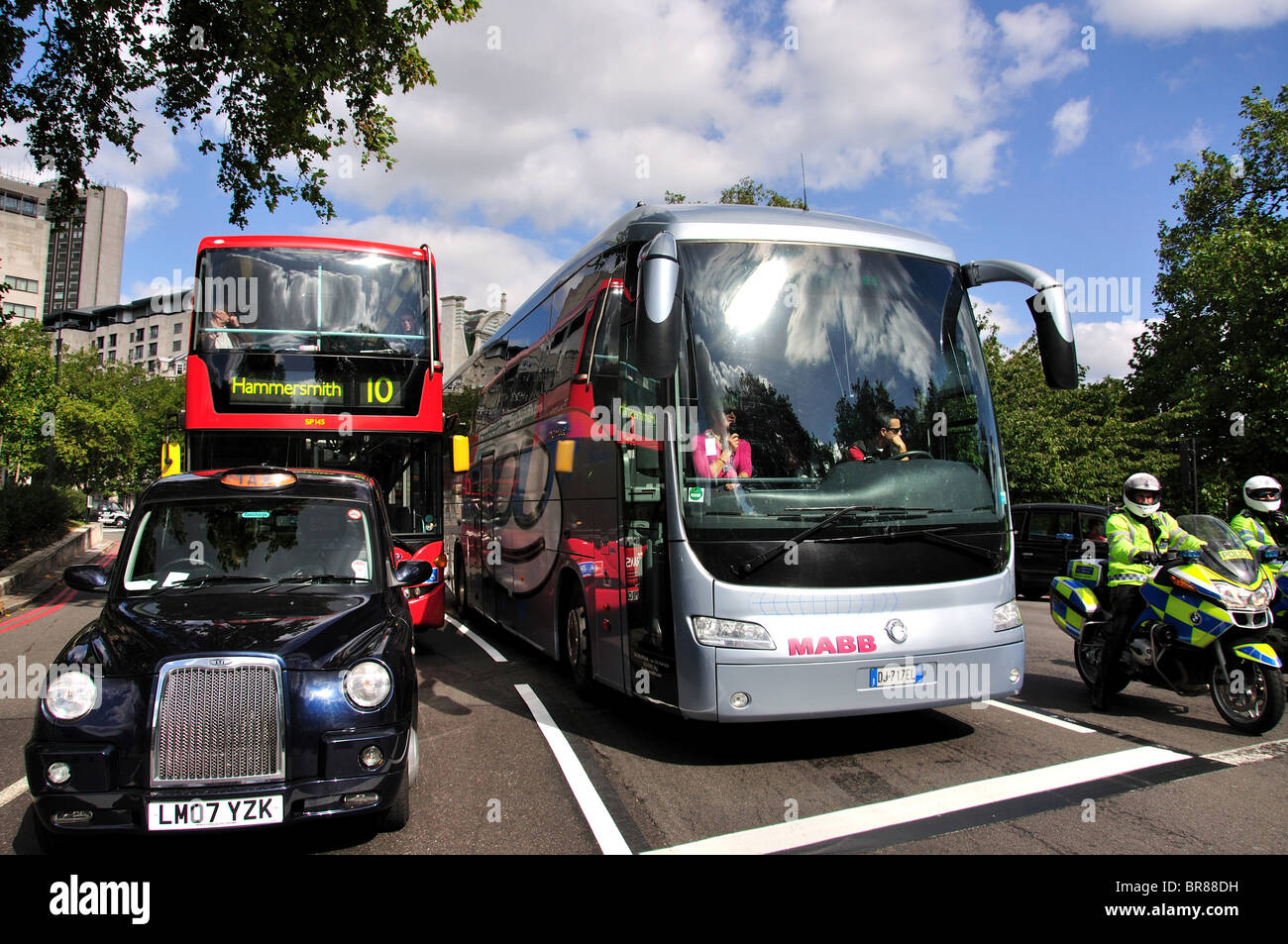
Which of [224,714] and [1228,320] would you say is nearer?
[224,714]

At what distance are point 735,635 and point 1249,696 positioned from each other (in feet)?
12.1

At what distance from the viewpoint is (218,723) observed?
12.5ft

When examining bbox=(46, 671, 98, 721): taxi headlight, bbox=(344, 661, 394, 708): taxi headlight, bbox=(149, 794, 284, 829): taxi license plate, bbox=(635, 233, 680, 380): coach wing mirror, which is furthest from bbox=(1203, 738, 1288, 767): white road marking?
bbox=(46, 671, 98, 721): taxi headlight

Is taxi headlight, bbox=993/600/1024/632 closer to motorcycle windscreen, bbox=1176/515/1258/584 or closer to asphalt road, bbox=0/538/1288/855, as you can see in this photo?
asphalt road, bbox=0/538/1288/855

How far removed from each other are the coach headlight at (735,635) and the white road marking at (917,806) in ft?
3.36

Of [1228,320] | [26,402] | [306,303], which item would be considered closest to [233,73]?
[306,303]

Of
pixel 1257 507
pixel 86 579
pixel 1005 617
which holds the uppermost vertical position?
pixel 1257 507

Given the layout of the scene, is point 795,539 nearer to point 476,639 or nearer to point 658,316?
point 658,316

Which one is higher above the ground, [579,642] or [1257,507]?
[1257,507]
